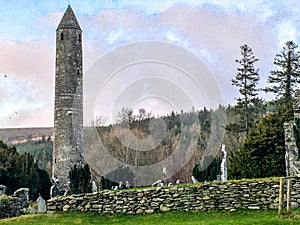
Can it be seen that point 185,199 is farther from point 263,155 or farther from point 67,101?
point 67,101

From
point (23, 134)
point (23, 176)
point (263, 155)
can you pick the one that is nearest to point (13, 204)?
point (263, 155)

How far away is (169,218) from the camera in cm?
1678

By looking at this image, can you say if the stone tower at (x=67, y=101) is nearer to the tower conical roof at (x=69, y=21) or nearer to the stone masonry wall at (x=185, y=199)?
the tower conical roof at (x=69, y=21)

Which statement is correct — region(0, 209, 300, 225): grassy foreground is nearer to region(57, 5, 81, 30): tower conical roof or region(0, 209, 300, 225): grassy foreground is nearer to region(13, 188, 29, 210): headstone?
region(13, 188, 29, 210): headstone

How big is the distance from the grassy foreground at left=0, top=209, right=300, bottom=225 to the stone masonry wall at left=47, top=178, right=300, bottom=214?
357mm

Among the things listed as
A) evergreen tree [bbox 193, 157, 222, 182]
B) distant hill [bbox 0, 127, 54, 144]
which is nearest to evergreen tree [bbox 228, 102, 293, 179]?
evergreen tree [bbox 193, 157, 222, 182]

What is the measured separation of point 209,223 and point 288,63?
32.9 metres

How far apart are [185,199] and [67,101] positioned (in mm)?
25298

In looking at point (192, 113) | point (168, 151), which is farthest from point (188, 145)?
point (192, 113)

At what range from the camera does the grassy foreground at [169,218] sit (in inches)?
577

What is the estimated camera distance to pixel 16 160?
132 ft

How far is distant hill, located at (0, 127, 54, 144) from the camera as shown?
3408 inches

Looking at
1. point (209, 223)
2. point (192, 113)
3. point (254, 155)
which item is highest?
point (192, 113)

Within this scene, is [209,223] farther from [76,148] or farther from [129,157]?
[129,157]
